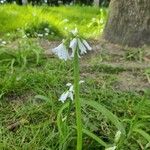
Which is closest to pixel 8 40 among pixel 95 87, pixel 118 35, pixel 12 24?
pixel 118 35

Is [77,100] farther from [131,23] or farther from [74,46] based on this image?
[131,23]

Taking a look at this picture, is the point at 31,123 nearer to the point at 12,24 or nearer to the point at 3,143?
the point at 3,143

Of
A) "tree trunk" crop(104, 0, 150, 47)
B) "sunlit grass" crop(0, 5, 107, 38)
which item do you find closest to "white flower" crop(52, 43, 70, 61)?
"tree trunk" crop(104, 0, 150, 47)

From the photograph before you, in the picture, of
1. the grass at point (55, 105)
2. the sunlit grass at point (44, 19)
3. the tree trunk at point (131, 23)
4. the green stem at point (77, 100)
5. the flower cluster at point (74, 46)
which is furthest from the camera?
the sunlit grass at point (44, 19)

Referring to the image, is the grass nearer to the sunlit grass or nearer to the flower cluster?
the flower cluster

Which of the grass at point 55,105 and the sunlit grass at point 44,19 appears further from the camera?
the sunlit grass at point 44,19

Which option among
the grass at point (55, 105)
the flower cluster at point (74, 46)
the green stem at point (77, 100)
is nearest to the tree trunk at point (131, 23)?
the grass at point (55, 105)

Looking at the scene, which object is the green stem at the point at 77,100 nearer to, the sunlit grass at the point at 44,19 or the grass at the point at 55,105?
the grass at the point at 55,105
